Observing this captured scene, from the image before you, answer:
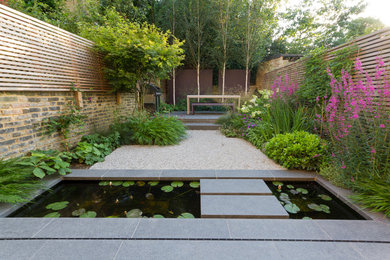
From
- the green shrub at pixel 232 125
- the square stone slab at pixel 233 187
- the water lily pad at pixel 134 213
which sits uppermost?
the green shrub at pixel 232 125

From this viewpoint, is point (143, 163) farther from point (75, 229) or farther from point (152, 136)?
point (75, 229)

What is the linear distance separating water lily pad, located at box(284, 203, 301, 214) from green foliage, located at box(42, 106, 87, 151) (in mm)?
3495

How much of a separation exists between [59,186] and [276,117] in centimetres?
387

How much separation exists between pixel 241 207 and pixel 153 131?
2.91m

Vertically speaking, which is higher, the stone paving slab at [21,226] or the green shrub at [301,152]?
the green shrub at [301,152]

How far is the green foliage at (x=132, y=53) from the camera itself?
13.7ft

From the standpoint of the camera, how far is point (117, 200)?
2129mm

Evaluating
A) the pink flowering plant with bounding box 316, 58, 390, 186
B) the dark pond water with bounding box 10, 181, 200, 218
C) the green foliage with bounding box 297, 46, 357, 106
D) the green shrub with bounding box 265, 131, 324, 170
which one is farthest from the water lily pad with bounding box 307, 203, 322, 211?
the green foliage with bounding box 297, 46, 357, 106

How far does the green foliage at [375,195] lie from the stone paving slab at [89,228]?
7.17 feet

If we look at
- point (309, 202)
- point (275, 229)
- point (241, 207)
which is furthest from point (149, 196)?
point (309, 202)

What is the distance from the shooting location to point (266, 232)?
5.00ft

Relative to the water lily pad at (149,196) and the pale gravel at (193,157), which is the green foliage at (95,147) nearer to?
the pale gravel at (193,157)

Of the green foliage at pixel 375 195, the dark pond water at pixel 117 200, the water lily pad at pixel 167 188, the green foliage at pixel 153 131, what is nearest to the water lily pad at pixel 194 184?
the dark pond water at pixel 117 200

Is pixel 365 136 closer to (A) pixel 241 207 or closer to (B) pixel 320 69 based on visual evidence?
(A) pixel 241 207
